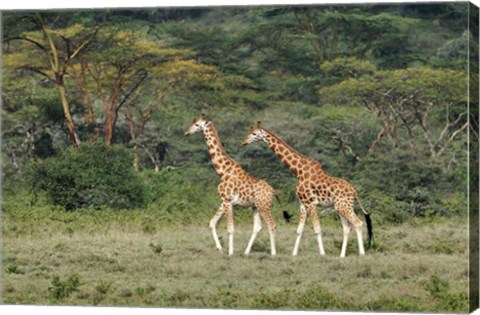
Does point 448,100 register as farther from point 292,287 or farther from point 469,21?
point 292,287

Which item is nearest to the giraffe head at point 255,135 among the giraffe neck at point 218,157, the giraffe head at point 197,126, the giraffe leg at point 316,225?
the giraffe neck at point 218,157

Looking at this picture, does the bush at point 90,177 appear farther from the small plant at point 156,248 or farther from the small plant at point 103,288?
the small plant at point 103,288

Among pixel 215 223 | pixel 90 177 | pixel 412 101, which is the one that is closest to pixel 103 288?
pixel 215 223

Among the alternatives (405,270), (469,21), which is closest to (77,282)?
(405,270)

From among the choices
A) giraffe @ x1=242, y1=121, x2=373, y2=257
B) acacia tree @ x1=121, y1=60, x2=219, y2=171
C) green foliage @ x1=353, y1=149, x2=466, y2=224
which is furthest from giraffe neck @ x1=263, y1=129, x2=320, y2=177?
acacia tree @ x1=121, y1=60, x2=219, y2=171

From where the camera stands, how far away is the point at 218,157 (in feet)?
60.4

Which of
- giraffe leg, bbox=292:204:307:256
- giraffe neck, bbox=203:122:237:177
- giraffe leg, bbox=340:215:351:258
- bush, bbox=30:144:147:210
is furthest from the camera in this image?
bush, bbox=30:144:147:210

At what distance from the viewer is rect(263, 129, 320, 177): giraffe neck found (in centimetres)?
1802

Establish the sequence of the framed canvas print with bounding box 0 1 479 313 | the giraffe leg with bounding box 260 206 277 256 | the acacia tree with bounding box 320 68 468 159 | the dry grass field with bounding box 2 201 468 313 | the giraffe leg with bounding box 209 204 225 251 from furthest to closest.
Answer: the giraffe leg with bounding box 209 204 225 251 < the giraffe leg with bounding box 260 206 277 256 < the acacia tree with bounding box 320 68 468 159 < the framed canvas print with bounding box 0 1 479 313 < the dry grass field with bounding box 2 201 468 313

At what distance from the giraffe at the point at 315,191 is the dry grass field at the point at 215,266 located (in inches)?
5.6

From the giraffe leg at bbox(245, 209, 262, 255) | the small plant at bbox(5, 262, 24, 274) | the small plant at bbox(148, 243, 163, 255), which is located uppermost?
the giraffe leg at bbox(245, 209, 262, 255)

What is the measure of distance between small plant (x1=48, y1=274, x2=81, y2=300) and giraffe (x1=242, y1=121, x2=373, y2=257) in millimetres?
2475

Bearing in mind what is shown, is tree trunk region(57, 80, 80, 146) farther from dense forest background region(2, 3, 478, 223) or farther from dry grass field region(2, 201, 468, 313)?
dry grass field region(2, 201, 468, 313)

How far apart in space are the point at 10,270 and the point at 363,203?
4143 millimetres
